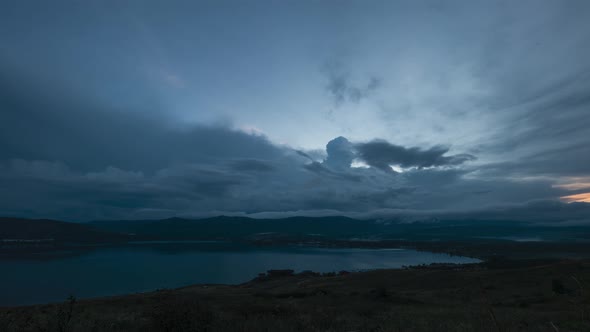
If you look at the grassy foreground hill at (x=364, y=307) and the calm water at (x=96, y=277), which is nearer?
the grassy foreground hill at (x=364, y=307)

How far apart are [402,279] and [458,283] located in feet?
42.1

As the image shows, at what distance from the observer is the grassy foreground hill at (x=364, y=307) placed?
1181 cm

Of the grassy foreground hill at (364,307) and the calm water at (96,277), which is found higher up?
the grassy foreground hill at (364,307)

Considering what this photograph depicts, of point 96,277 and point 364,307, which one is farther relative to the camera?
point 96,277

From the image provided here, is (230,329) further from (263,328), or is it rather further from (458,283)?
(458,283)

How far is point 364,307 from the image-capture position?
84.1ft

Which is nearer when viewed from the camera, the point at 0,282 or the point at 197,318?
the point at 197,318

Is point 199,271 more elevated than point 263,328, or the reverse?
point 263,328

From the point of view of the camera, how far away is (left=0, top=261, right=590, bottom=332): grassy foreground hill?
465 inches

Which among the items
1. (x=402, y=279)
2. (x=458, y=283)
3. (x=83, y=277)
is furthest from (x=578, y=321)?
(x=83, y=277)

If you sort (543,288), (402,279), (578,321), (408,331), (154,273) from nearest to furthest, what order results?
(408,331)
(578,321)
(543,288)
(402,279)
(154,273)

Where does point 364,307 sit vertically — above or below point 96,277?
above

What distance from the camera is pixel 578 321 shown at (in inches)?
640

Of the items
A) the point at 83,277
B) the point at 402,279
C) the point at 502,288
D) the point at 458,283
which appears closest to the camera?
the point at 502,288
